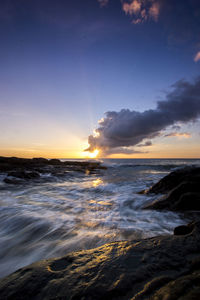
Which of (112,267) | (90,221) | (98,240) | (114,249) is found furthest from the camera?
(90,221)

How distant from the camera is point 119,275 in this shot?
1.05m

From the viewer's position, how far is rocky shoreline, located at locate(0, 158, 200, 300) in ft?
2.90

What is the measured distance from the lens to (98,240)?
2.47 metres

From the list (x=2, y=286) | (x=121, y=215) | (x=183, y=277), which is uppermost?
(x=183, y=277)

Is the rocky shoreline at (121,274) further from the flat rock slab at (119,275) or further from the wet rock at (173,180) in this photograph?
the wet rock at (173,180)

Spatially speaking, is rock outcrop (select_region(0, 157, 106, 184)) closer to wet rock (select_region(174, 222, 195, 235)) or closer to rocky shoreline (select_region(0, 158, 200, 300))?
rocky shoreline (select_region(0, 158, 200, 300))

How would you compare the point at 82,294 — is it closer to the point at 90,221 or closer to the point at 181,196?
the point at 90,221

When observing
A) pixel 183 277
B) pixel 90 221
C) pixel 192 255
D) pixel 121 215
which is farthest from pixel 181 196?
pixel 183 277

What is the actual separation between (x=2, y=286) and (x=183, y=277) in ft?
4.11

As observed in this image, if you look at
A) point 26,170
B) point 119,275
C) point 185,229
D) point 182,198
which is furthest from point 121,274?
point 26,170

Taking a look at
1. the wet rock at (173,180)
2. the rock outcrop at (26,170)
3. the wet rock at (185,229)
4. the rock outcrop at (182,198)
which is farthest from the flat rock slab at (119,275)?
the rock outcrop at (26,170)

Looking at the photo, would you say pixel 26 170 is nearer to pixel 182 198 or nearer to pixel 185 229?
pixel 182 198

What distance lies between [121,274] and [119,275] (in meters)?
0.02

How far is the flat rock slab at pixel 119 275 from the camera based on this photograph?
2.89ft
